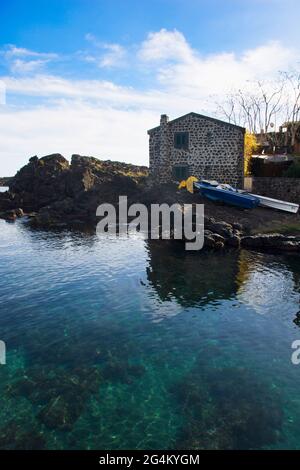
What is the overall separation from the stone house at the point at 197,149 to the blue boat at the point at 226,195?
203 inches

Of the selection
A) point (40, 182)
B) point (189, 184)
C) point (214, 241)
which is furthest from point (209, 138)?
point (40, 182)

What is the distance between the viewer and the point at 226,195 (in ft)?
133

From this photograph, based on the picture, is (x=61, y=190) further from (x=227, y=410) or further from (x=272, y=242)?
(x=227, y=410)

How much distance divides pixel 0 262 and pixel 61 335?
14.3 m

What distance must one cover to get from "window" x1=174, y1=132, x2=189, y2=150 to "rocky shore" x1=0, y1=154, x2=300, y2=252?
5523 mm

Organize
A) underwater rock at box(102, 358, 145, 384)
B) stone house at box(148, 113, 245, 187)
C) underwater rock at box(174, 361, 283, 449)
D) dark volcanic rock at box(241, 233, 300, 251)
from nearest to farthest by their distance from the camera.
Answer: underwater rock at box(174, 361, 283, 449) → underwater rock at box(102, 358, 145, 384) → dark volcanic rock at box(241, 233, 300, 251) → stone house at box(148, 113, 245, 187)

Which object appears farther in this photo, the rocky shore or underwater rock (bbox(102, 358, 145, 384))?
the rocky shore

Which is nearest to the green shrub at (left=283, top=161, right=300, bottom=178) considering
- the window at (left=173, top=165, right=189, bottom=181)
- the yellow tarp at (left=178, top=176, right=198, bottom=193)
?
the yellow tarp at (left=178, top=176, right=198, bottom=193)

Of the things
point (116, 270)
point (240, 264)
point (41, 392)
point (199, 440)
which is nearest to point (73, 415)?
point (41, 392)

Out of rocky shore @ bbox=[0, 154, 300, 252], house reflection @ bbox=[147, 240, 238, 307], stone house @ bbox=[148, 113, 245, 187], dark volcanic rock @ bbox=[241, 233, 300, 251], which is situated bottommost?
house reflection @ bbox=[147, 240, 238, 307]

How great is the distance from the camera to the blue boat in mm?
39719

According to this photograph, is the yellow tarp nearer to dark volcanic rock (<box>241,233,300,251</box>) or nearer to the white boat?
the white boat

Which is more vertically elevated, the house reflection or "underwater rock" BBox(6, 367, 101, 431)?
the house reflection
